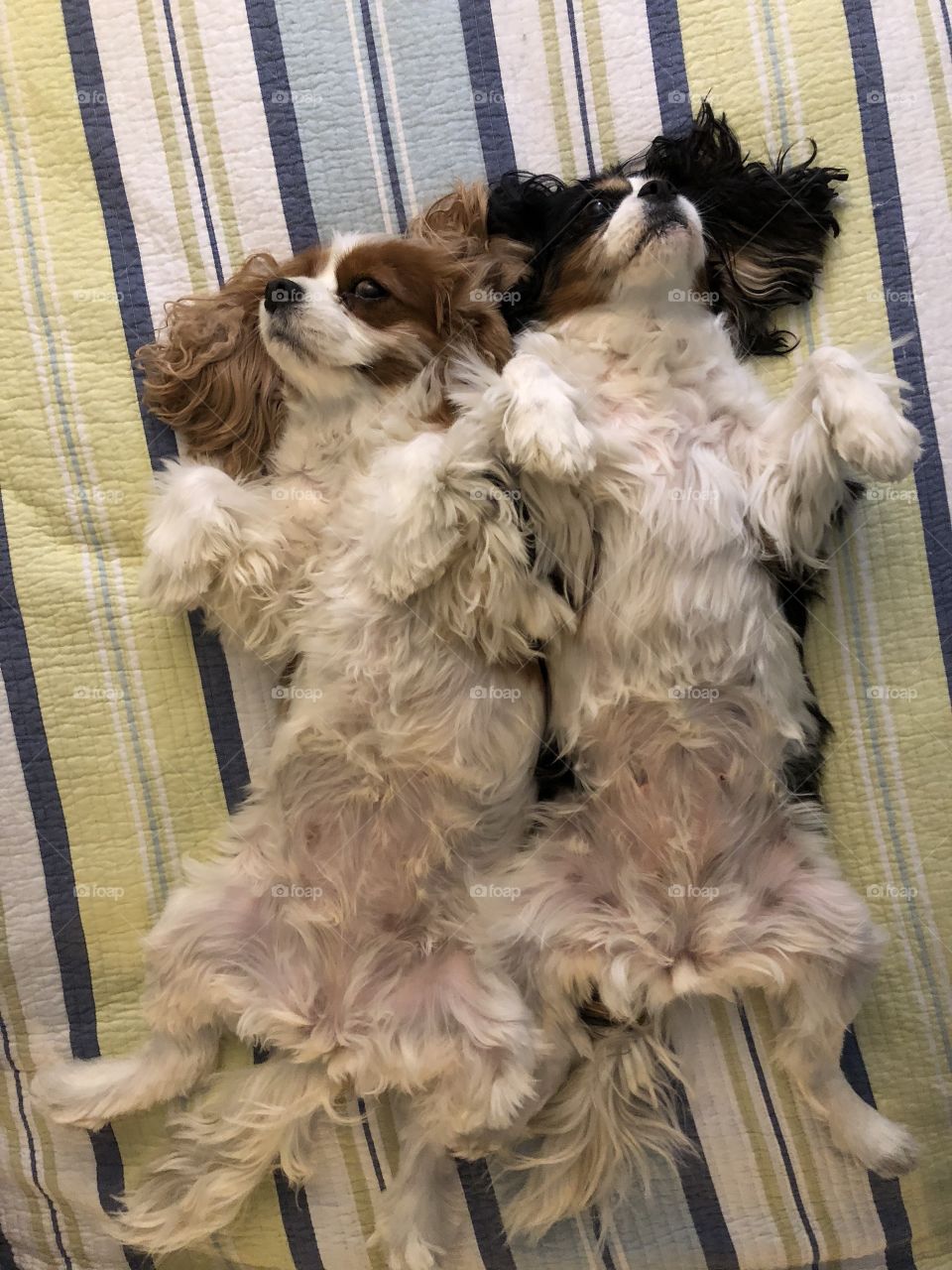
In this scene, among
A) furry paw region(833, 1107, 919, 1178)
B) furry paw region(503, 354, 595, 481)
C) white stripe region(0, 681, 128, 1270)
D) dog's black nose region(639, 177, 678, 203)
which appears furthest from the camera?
white stripe region(0, 681, 128, 1270)

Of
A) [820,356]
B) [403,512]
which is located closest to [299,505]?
[403,512]

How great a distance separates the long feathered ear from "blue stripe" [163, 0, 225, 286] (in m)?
0.83

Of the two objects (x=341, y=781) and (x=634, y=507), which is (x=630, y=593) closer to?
→ (x=634, y=507)

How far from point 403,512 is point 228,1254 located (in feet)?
4.61

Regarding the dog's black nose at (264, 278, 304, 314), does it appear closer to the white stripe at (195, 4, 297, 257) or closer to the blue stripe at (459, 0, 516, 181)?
the white stripe at (195, 4, 297, 257)

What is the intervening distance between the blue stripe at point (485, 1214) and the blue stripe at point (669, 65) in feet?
6.45

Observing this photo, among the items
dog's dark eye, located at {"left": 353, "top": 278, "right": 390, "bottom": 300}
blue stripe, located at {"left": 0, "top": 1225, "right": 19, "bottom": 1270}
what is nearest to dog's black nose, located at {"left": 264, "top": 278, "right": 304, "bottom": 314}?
dog's dark eye, located at {"left": 353, "top": 278, "right": 390, "bottom": 300}

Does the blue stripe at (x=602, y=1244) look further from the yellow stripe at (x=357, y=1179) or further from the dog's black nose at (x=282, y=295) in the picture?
the dog's black nose at (x=282, y=295)

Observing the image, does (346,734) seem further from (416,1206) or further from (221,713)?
(416,1206)

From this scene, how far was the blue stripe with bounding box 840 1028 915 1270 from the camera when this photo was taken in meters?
1.82

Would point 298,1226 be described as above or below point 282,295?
below

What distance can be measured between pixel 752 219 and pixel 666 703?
92 centimetres

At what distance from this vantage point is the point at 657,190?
1654 millimetres

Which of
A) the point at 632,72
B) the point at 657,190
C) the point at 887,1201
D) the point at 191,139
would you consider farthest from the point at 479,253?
the point at 887,1201
